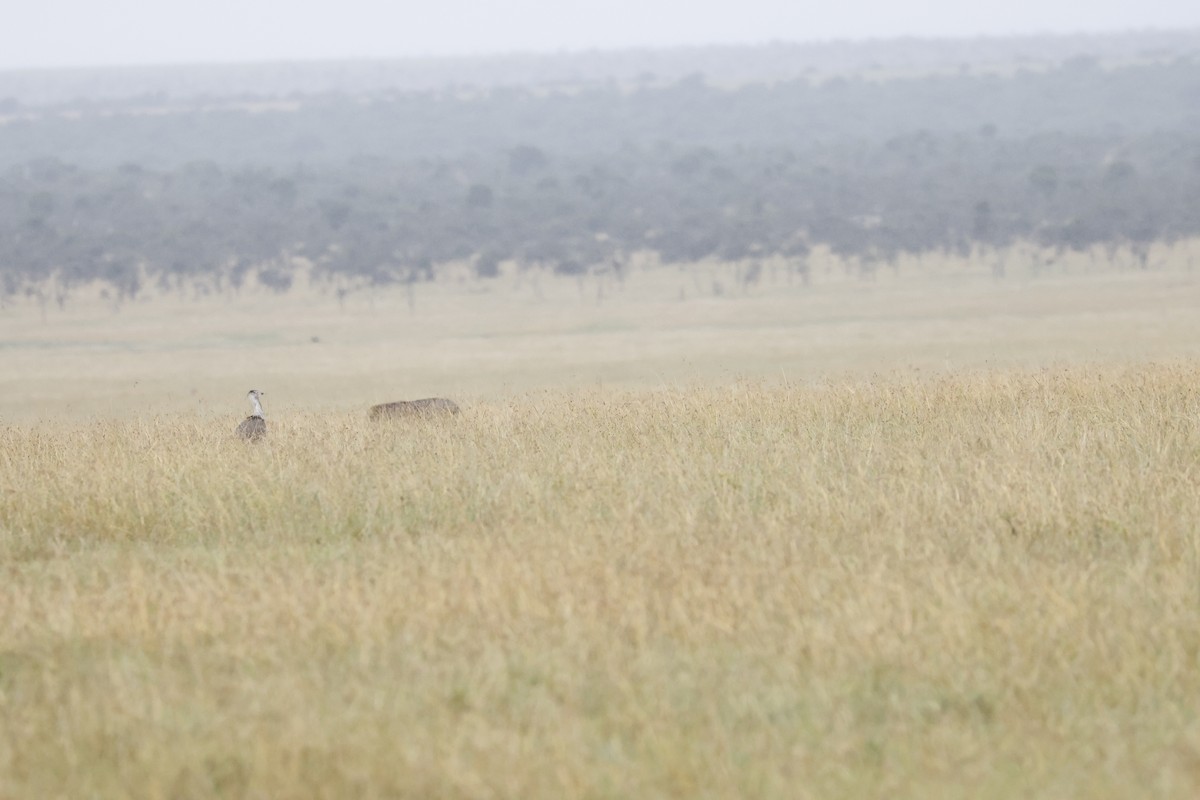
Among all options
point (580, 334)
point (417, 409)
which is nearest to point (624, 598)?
point (417, 409)

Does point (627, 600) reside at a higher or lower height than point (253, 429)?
higher

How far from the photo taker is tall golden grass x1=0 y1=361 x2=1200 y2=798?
423 centimetres

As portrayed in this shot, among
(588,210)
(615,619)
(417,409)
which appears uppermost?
(588,210)

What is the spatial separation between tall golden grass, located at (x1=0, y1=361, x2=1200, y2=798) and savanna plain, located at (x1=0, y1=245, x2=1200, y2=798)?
0.02 m

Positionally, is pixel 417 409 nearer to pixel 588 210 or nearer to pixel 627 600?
pixel 627 600

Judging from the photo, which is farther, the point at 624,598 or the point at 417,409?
the point at 417,409

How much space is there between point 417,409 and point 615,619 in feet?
27.0

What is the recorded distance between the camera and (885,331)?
38.4m

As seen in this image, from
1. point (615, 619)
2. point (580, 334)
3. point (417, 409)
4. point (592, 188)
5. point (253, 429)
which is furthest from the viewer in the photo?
point (592, 188)

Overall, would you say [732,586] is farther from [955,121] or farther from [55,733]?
[955,121]

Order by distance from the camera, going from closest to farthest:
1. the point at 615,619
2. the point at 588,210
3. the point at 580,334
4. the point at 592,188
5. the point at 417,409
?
the point at 615,619, the point at 417,409, the point at 580,334, the point at 588,210, the point at 592,188

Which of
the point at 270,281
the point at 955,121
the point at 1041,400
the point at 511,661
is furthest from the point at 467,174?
the point at 511,661

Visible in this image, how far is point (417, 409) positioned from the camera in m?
13.5

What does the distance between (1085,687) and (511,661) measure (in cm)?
185
